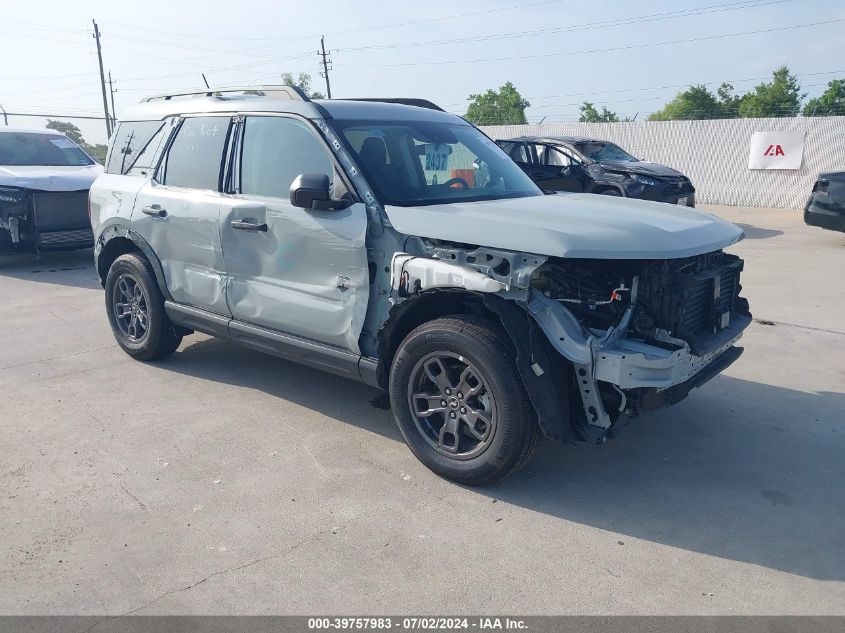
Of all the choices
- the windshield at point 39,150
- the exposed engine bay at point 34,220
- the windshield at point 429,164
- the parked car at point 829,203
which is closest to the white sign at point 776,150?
the parked car at point 829,203

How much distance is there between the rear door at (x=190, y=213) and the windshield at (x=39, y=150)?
22.7 feet

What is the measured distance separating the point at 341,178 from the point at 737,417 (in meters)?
3.02

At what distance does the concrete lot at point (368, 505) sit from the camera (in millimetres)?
3184

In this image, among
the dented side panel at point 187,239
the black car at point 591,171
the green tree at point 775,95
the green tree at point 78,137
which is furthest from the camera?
the green tree at point 775,95

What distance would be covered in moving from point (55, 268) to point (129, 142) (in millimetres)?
5536

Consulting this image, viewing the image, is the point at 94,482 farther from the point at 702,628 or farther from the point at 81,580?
the point at 702,628

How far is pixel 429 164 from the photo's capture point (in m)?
4.87

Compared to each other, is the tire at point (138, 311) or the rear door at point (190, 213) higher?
the rear door at point (190, 213)

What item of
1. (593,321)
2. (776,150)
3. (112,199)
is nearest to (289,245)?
(593,321)

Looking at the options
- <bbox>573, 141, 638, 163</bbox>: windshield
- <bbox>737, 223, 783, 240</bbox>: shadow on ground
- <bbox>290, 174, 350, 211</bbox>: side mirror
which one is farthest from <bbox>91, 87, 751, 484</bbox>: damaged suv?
<bbox>737, 223, 783, 240</bbox>: shadow on ground

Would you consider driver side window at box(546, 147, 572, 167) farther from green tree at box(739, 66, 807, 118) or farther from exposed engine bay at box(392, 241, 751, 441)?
green tree at box(739, 66, 807, 118)

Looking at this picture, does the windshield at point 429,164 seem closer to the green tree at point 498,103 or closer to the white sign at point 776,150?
the white sign at point 776,150

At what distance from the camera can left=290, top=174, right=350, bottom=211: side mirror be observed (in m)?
4.27

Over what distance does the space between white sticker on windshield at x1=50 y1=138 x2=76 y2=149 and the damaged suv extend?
23.7 feet
